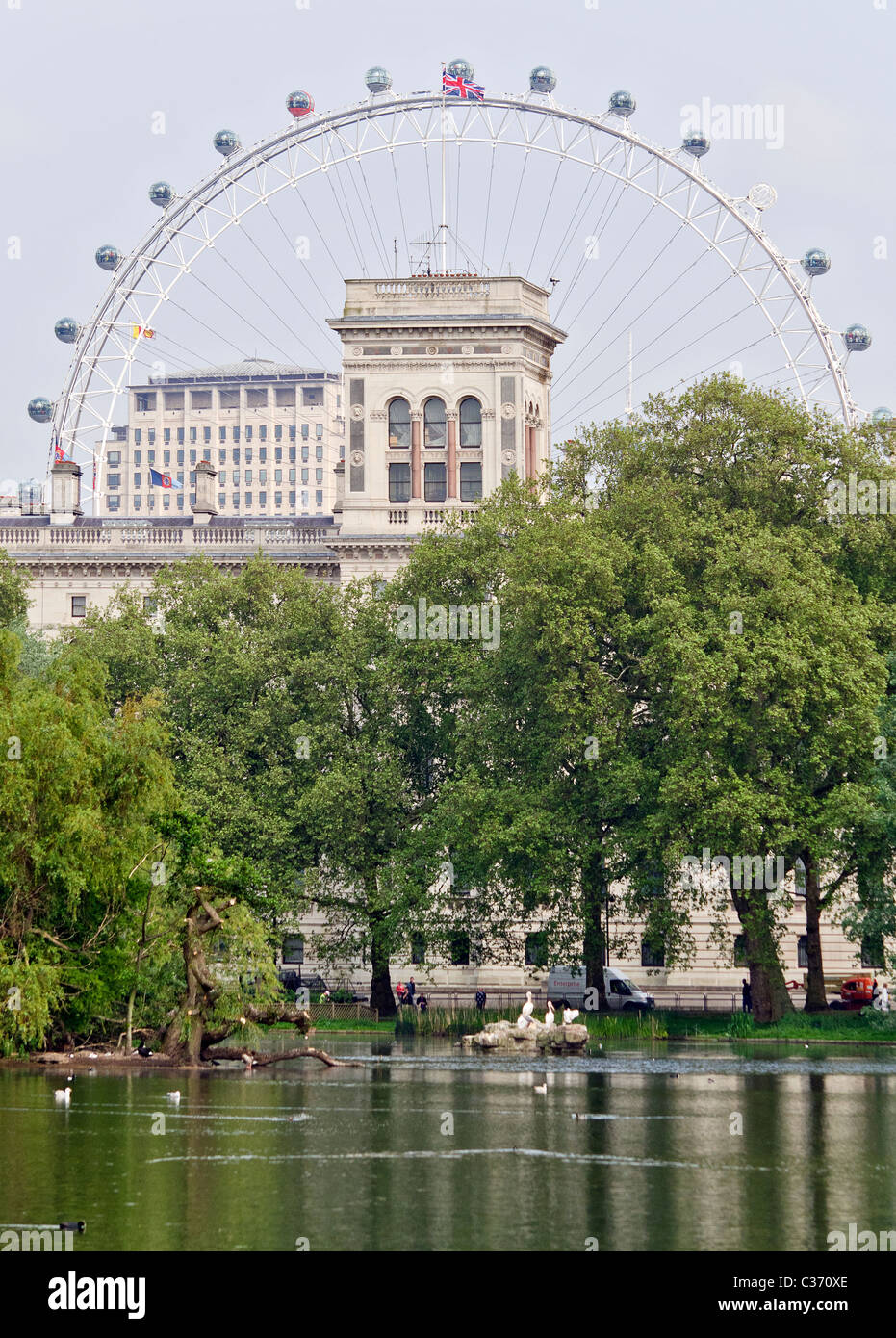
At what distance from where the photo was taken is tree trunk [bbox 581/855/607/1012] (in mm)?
69188

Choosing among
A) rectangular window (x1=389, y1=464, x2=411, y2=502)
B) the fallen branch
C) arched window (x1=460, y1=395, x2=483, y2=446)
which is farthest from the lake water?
arched window (x1=460, y1=395, x2=483, y2=446)

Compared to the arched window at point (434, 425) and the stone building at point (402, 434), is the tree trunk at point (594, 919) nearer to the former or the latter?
the stone building at point (402, 434)

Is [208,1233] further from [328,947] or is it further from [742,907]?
[328,947]

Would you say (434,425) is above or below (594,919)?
above

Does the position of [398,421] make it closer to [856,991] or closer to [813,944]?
[856,991]

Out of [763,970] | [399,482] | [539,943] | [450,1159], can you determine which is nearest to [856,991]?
[763,970]

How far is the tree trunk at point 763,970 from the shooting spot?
6706 centimetres

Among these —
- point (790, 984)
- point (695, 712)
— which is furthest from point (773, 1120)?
point (790, 984)

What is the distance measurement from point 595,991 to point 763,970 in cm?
791

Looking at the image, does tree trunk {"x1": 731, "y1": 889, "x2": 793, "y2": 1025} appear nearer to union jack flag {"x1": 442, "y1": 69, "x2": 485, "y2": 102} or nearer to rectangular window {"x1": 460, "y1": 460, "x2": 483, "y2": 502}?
rectangular window {"x1": 460, "y1": 460, "x2": 483, "y2": 502}

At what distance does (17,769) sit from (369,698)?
3123 cm

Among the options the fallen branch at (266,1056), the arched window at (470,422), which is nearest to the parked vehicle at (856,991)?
the fallen branch at (266,1056)

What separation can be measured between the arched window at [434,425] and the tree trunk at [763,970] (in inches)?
1502

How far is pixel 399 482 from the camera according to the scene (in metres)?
99.8
